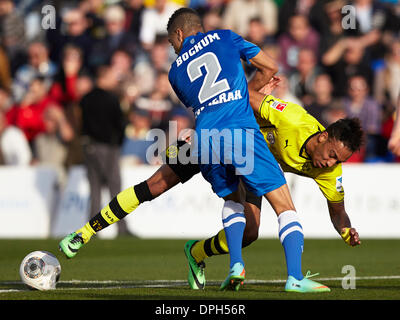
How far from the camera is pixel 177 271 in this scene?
32.6ft

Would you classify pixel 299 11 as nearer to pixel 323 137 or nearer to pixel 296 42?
pixel 296 42

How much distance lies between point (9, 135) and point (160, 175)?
9.43 metres

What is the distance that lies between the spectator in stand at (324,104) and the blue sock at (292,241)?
312 inches

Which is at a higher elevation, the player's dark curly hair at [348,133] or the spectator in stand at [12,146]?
the spectator in stand at [12,146]

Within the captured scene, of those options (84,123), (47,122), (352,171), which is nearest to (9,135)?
(47,122)


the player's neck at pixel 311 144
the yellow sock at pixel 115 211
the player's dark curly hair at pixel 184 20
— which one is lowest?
the yellow sock at pixel 115 211

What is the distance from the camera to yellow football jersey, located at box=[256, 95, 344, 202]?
26.5ft

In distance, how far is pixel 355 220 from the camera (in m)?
15.2

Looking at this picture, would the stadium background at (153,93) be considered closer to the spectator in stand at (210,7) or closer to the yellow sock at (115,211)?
the spectator in stand at (210,7)

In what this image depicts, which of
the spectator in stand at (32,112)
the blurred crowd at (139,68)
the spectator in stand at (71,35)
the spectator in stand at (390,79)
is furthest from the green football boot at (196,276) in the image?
the spectator in stand at (71,35)

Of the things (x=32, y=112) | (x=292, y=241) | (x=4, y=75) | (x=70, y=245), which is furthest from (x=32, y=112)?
(x=292, y=241)

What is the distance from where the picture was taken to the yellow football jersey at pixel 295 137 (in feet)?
26.5

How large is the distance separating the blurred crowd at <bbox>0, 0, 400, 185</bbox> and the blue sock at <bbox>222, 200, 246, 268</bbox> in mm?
7830
